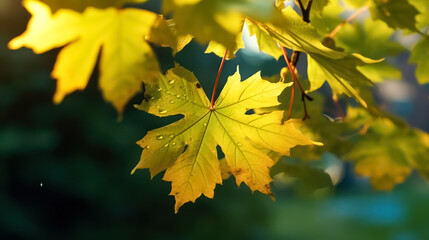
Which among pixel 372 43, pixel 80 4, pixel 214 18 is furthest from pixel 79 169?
pixel 214 18

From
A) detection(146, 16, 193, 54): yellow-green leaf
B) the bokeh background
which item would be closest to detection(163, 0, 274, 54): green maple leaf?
detection(146, 16, 193, 54): yellow-green leaf

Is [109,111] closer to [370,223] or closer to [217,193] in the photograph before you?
[217,193]

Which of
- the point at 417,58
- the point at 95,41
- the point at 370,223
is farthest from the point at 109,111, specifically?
the point at 370,223

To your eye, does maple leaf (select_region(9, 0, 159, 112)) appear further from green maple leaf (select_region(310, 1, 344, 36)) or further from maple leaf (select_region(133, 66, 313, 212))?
green maple leaf (select_region(310, 1, 344, 36))

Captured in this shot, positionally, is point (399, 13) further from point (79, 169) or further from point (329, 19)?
point (79, 169)

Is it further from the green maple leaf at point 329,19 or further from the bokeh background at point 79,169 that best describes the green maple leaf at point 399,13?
the bokeh background at point 79,169
